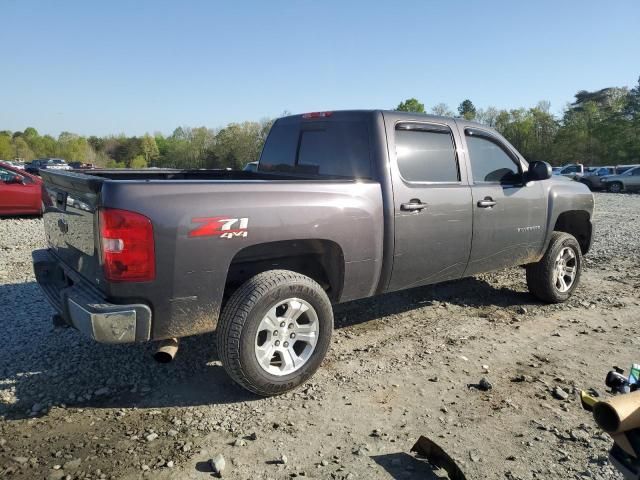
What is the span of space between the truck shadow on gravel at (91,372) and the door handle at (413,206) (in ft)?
4.77

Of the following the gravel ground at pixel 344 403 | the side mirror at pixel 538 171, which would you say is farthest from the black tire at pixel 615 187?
the side mirror at pixel 538 171

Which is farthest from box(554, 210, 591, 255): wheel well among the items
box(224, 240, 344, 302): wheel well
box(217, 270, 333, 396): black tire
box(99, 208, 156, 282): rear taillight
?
box(99, 208, 156, 282): rear taillight

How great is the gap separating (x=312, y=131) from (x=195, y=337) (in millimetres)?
2190

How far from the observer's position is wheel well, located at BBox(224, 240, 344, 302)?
3486mm

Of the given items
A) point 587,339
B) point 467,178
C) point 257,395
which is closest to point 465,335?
point 587,339

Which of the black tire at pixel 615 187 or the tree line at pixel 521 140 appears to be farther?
the tree line at pixel 521 140

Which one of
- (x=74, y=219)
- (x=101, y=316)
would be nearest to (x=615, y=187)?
(x=74, y=219)

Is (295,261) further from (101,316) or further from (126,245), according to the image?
(101,316)

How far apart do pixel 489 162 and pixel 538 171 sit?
523mm

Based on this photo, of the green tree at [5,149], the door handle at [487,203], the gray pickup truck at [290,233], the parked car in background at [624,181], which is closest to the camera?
the gray pickup truck at [290,233]

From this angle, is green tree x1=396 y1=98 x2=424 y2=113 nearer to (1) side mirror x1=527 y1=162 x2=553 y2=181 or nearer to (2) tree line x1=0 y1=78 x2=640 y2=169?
(2) tree line x1=0 y1=78 x2=640 y2=169

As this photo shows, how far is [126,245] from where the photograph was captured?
2.82 meters

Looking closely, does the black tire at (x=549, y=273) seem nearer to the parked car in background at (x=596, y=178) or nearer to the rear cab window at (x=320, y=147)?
the rear cab window at (x=320, y=147)

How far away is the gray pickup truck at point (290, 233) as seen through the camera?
2.89 meters
